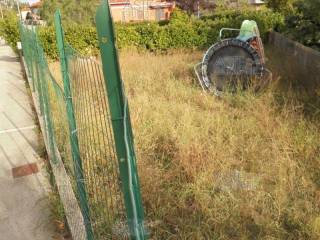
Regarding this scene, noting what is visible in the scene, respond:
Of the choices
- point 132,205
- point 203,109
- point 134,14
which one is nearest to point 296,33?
point 203,109

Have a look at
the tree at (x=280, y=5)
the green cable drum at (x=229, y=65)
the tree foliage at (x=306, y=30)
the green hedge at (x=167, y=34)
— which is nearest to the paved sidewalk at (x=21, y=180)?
the green cable drum at (x=229, y=65)

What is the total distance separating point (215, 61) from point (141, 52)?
21.9 ft

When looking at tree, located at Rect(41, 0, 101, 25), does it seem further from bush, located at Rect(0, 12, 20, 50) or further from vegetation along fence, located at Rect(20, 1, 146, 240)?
vegetation along fence, located at Rect(20, 1, 146, 240)

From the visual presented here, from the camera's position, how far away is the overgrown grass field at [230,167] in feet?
10.7

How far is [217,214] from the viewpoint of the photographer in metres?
3.35

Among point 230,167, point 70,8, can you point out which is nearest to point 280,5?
point 230,167

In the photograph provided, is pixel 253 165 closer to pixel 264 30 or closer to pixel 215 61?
pixel 215 61

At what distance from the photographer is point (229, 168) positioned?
Result: 13.6 feet

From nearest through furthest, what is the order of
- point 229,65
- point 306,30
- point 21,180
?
point 21,180 < point 229,65 < point 306,30

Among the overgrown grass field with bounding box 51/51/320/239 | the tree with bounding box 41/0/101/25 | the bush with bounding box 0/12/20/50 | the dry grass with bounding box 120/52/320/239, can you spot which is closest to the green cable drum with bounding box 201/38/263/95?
the overgrown grass field with bounding box 51/51/320/239

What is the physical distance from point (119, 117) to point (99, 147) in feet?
6.00

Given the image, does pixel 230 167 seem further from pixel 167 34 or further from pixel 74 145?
pixel 167 34

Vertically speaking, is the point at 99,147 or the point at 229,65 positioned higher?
the point at 99,147

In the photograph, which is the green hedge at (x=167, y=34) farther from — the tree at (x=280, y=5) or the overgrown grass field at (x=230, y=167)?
the overgrown grass field at (x=230, y=167)
